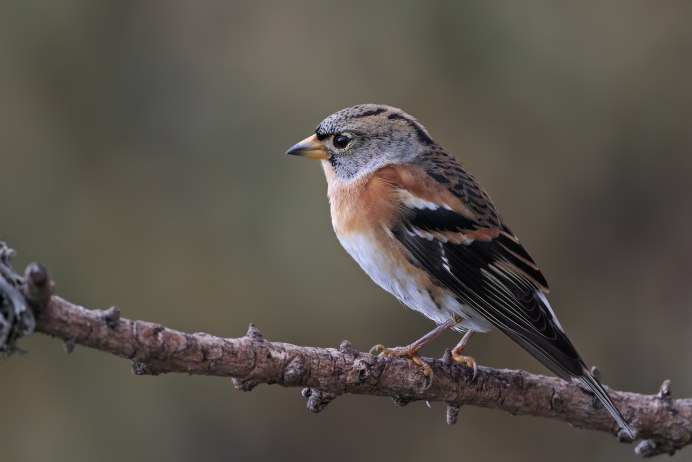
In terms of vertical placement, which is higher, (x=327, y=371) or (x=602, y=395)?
(x=327, y=371)

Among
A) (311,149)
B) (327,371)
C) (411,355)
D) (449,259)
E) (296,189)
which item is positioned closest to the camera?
(327,371)

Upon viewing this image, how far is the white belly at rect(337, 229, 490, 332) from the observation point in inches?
184

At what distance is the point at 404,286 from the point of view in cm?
471

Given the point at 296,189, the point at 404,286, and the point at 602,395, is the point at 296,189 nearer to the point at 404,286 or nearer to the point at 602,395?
the point at 404,286

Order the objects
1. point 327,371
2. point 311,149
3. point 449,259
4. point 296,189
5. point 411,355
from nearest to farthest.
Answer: point 327,371 → point 411,355 → point 449,259 → point 311,149 → point 296,189

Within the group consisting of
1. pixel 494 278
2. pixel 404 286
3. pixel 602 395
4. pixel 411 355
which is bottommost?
pixel 602 395

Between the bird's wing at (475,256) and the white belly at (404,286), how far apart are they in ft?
0.30

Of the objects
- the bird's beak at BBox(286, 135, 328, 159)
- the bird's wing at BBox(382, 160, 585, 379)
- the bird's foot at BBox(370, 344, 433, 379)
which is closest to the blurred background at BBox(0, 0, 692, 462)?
the bird's beak at BBox(286, 135, 328, 159)

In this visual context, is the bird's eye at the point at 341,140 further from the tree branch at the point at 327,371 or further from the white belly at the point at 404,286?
the tree branch at the point at 327,371

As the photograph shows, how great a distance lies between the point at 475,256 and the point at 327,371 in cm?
131

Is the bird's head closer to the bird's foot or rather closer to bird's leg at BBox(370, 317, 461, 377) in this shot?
bird's leg at BBox(370, 317, 461, 377)

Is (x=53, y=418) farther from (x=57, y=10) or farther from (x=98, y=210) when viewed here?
(x=57, y=10)

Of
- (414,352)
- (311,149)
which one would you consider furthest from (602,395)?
(311,149)

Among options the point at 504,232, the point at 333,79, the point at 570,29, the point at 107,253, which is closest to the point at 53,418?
the point at 107,253
